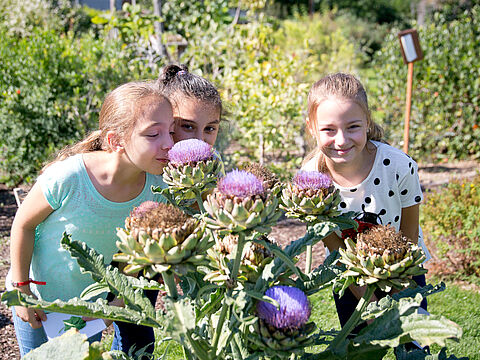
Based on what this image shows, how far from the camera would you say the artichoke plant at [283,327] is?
839mm

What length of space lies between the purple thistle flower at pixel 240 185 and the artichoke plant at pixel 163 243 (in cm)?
8

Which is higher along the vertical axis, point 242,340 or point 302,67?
point 302,67

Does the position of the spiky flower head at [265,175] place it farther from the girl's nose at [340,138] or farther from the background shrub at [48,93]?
the background shrub at [48,93]

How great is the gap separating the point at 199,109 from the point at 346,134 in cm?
50

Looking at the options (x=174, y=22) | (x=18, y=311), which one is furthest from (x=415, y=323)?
(x=174, y=22)

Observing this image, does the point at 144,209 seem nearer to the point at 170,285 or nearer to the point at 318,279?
the point at 170,285

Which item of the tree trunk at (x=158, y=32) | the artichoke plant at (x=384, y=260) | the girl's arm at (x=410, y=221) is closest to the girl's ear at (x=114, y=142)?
the artichoke plant at (x=384, y=260)

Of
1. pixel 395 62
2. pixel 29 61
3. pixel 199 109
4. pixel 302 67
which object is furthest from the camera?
pixel 395 62

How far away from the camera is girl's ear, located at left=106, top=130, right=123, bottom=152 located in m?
1.54

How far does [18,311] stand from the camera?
1514mm

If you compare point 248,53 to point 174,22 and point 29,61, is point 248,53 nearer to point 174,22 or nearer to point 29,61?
point 174,22

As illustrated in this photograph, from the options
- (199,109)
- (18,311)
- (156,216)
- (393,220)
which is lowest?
(18,311)

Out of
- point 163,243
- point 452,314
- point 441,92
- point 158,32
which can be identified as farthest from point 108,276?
point 441,92

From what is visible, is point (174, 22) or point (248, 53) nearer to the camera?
point (248, 53)
